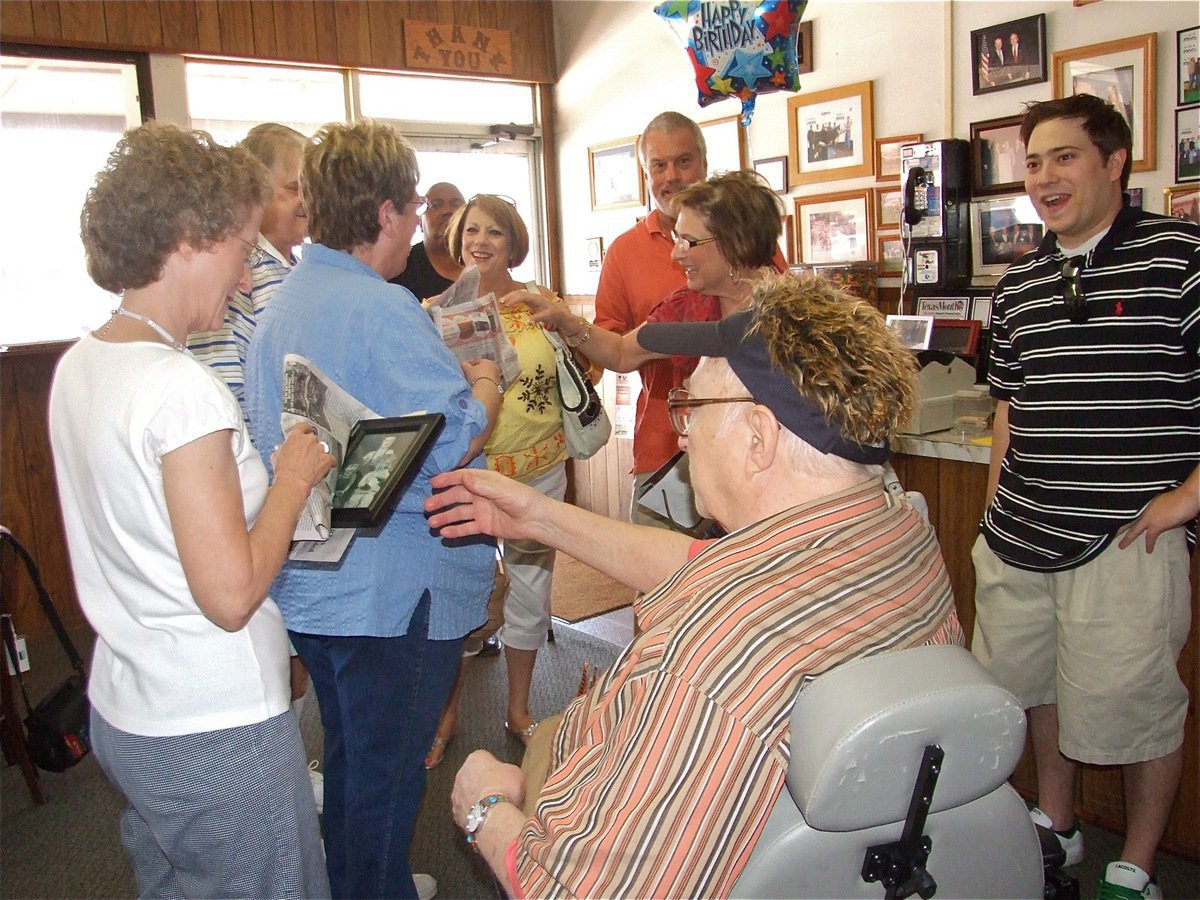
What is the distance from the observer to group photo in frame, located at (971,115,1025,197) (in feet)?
11.3

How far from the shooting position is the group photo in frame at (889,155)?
3.85m

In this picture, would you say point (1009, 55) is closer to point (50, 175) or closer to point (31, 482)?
point (50, 175)

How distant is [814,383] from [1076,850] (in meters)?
1.73

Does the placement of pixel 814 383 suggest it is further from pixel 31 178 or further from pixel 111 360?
pixel 31 178

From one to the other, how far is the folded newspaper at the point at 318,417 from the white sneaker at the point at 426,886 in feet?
3.74

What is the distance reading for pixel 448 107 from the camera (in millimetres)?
5406

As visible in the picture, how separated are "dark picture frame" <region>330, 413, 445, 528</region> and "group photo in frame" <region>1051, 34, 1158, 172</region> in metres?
2.79

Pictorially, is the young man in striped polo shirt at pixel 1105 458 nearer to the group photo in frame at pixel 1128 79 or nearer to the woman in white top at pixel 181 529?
the group photo in frame at pixel 1128 79

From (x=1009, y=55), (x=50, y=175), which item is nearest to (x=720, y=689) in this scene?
(x=1009, y=55)

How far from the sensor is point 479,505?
63.6 inches

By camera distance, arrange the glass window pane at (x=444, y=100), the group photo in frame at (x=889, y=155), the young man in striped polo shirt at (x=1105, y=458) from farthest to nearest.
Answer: the glass window pane at (x=444, y=100), the group photo in frame at (x=889, y=155), the young man in striped polo shirt at (x=1105, y=458)

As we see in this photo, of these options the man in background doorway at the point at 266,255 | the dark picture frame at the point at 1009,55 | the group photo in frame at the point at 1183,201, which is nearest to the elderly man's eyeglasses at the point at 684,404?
the man in background doorway at the point at 266,255

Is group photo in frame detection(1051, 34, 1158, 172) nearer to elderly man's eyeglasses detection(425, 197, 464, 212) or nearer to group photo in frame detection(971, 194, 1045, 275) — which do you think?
group photo in frame detection(971, 194, 1045, 275)

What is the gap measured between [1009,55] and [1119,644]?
7.73ft
